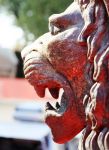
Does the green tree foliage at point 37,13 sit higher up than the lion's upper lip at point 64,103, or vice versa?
the lion's upper lip at point 64,103

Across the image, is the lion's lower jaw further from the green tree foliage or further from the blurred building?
the blurred building

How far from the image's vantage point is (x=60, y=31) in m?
1.51

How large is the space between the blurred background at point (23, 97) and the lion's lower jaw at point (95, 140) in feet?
4.02

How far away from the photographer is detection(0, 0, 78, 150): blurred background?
18.1 ft

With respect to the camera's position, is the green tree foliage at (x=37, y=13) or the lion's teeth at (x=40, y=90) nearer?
the lion's teeth at (x=40, y=90)

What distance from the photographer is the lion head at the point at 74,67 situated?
4.63ft

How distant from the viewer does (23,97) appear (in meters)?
12.2

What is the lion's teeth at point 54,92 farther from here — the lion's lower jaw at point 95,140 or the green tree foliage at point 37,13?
the green tree foliage at point 37,13

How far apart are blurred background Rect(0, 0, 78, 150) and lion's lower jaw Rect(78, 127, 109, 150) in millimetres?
1226

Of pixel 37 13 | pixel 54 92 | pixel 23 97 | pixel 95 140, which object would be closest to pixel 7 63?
pixel 37 13

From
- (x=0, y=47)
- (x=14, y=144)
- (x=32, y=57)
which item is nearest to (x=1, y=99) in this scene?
(x=14, y=144)

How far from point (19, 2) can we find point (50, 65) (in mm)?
23147

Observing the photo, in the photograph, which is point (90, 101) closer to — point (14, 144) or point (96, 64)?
point (96, 64)

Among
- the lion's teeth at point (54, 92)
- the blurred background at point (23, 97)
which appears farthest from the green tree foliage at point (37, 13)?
the lion's teeth at point (54, 92)
